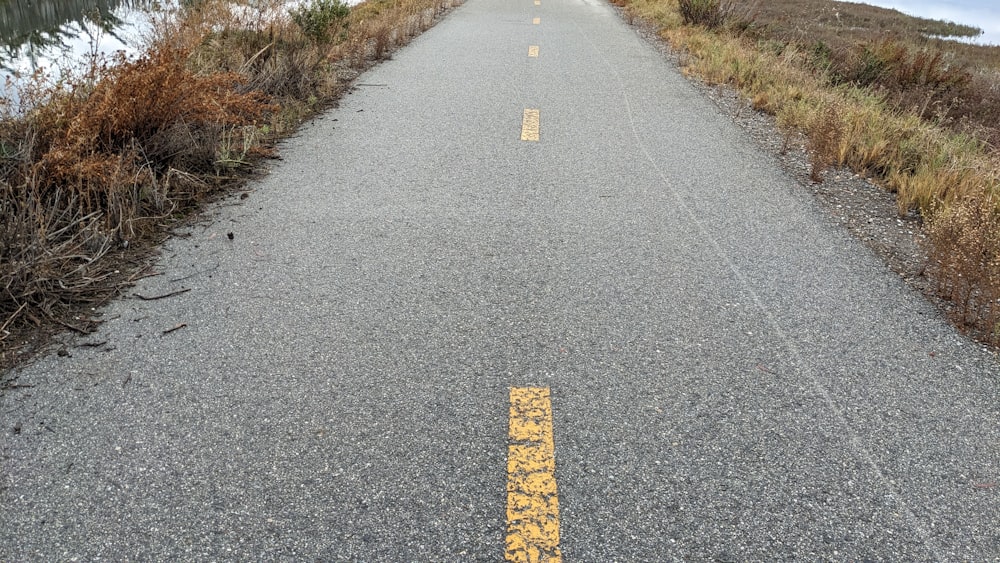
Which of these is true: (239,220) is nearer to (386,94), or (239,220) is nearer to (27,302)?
(27,302)

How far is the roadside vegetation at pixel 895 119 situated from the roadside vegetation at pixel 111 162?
5.42 m

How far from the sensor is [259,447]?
3.01 m

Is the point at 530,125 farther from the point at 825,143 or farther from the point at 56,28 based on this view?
the point at 56,28

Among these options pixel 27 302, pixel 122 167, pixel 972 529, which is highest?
pixel 122 167

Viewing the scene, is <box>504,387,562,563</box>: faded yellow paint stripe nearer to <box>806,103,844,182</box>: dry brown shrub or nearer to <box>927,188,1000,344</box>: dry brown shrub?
<box>927,188,1000,344</box>: dry brown shrub

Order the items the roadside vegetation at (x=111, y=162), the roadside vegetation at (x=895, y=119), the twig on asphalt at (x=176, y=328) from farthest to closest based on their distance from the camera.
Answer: the roadside vegetation at (x=895, y=119) → the roadside vegetation at (x=111, y=162) → the twig on asphalt at (x=176, y=328)

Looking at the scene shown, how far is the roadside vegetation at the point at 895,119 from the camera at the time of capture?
4.57m

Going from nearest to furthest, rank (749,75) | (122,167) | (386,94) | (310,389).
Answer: (310,389) < (122,167) < (386,94) < (749,75)

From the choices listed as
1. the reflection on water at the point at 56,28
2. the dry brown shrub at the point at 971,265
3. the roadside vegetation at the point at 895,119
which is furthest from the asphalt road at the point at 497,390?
the reflection on water at the point at 56,28

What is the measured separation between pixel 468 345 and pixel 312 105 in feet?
19.2

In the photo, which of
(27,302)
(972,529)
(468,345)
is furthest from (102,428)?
(972,529)

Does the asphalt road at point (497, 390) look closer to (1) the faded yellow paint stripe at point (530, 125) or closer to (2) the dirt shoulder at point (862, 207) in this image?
(2) the dirt shoulder at point (862, 207)

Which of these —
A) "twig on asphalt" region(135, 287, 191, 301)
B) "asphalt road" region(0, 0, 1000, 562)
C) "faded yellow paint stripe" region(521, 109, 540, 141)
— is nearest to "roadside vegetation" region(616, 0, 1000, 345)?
"asphalt road" region(0, 0, 1000, 562)

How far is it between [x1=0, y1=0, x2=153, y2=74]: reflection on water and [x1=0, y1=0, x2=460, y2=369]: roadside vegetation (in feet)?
7.83
